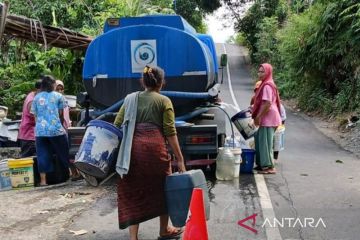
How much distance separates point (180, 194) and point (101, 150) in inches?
35.0

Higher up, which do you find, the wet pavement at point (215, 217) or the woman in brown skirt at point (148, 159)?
the woman in brown skirt at point (148, 159)

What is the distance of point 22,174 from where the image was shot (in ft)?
27.0

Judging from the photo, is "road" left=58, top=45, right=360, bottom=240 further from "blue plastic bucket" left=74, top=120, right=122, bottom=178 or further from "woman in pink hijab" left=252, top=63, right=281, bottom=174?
"blue plastic bucket" left=74, top=120, right=122, bottom=178

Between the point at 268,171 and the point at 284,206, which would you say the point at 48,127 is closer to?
the point at 268,171

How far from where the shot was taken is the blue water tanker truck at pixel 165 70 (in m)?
7.52

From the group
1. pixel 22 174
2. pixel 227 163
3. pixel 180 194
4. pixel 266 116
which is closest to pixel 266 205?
pixel 227 163

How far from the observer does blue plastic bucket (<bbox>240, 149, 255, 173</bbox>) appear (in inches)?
324

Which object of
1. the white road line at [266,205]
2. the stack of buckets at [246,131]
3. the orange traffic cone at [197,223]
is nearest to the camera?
the orange traffic cone at [197,223]

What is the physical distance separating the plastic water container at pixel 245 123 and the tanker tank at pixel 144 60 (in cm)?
81

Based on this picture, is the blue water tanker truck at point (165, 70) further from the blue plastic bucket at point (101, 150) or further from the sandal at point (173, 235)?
the blue plastic bucket at point (101, 150)

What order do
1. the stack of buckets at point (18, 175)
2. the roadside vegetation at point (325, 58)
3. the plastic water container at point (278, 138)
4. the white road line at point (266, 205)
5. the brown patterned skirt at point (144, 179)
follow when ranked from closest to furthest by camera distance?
the brown patterned skirt at point (144, 179), the white road line at point (266, 205), the stack of buckets at point (18, 175), the plastic water container at point (278, 138), the roadside vegetation at point (325, 58)

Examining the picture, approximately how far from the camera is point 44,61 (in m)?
14.8

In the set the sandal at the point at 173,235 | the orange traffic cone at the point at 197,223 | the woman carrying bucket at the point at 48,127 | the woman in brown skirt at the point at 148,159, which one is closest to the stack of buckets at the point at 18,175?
the woman carrying bucket at the point at 48,127

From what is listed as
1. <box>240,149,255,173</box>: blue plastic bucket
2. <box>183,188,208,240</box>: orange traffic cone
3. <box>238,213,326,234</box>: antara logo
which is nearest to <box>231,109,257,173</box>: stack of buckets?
<box>240,149,255,173</box>: blue plastic bucket
